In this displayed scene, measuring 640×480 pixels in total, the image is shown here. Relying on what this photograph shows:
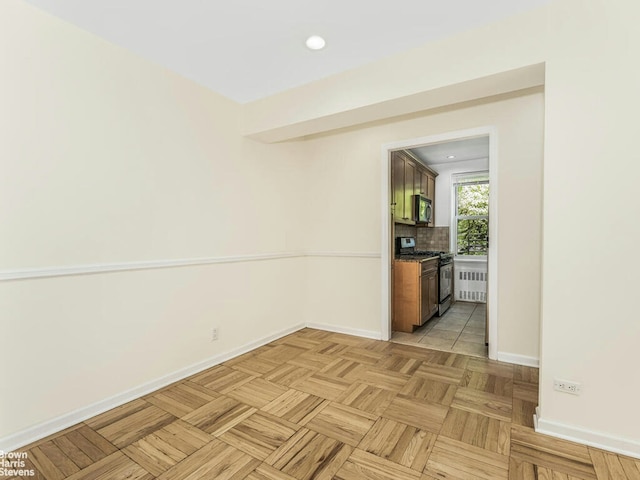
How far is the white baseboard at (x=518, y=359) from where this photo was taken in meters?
2.74

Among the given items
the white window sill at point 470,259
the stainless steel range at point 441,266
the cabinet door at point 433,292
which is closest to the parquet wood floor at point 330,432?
the cabinet door at point 433,292

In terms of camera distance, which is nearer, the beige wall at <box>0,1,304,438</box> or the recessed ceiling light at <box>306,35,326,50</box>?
the beige wall at <box>0,1,304,438</box>

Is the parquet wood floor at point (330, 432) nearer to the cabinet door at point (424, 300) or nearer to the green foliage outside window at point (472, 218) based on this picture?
the cabinet door at point (424, 300)

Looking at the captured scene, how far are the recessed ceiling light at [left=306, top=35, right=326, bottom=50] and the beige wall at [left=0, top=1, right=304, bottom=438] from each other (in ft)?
3.61

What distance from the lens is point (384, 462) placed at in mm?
1609

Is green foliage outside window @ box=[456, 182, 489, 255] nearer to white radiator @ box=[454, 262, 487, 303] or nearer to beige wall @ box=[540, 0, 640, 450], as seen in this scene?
white radiator @ box=[454, 262, 487, 303]

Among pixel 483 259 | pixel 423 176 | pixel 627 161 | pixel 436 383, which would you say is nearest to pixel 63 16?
pixel 627 161

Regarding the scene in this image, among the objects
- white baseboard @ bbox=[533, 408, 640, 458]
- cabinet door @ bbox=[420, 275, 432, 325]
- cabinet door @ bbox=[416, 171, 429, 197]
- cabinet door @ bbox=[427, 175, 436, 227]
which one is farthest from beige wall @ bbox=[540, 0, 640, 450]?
cabinet door @ bbox=[427, 175, 436, 227]

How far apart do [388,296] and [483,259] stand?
9.26ft

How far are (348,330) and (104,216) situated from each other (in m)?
2.67

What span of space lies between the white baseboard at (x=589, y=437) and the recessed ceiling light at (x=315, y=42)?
2.70 metres

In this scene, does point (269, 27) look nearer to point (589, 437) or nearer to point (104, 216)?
point (104, 216)

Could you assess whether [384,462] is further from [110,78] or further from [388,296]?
[110,78]

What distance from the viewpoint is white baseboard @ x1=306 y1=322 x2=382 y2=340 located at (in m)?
3.54
